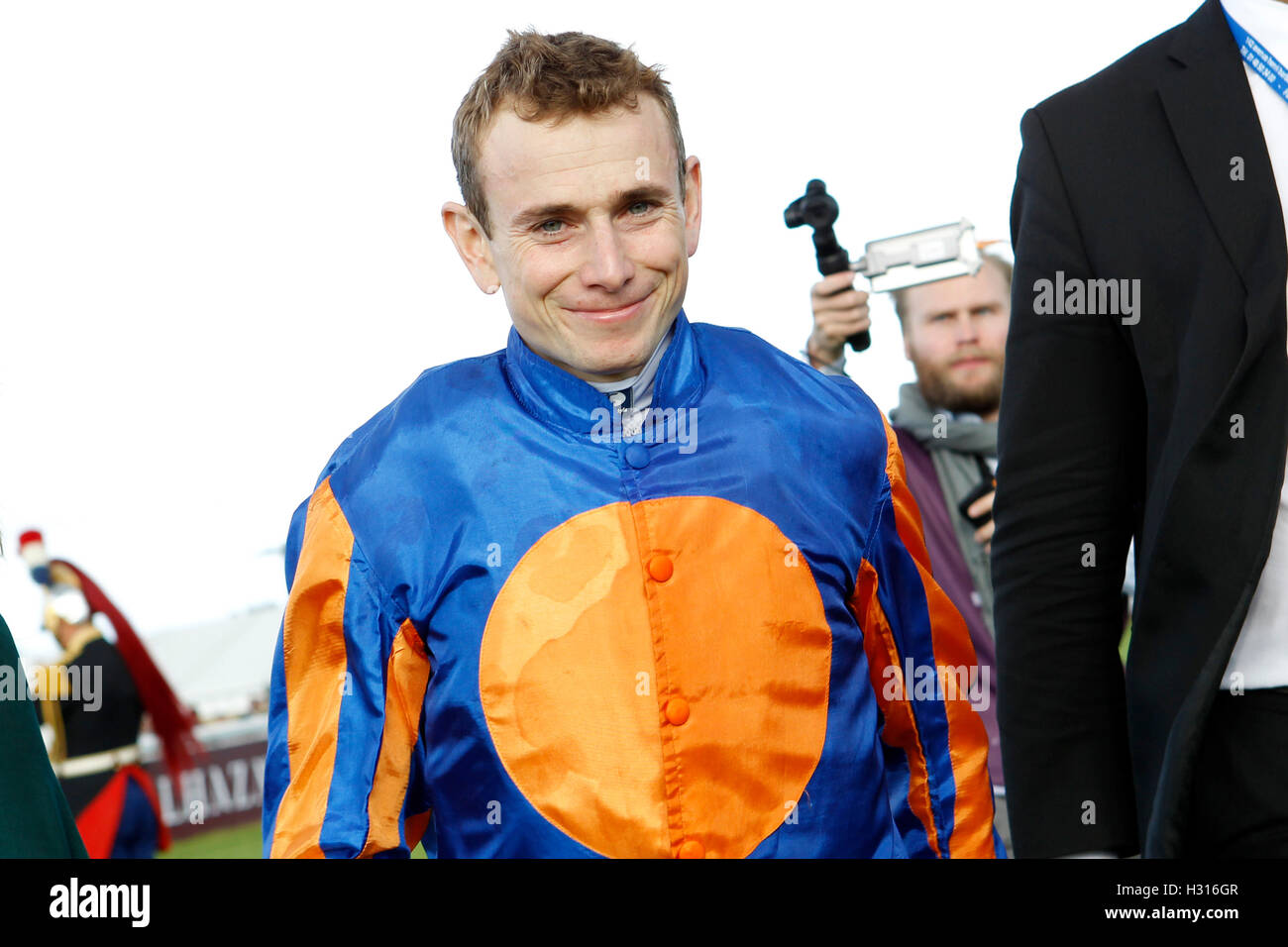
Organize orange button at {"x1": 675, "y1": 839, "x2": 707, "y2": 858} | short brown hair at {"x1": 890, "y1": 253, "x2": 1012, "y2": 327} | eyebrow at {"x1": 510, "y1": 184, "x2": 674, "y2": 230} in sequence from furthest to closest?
short brown hair at {"x1": 890, "y1": 253, "x2": 1012, "y2": 327}
eyebrow at {"x1": 510, "y1": 184, "x2": 674, "y2": 230}
orange button at {"x1": 675, "y1": 839, "x2": 707, "y2": 858}

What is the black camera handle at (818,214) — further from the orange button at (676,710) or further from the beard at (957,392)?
the orange button at (676,710)

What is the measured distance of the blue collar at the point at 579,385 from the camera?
174 centimetres

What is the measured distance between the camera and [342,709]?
1.63 m

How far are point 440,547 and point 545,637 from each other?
0.54 feet

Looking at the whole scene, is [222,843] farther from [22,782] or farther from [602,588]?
[602,588]

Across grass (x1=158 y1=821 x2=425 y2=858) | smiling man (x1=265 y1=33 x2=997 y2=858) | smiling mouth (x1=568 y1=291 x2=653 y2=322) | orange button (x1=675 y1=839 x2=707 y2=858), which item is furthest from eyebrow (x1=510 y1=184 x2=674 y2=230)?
grass (x1=158 y1=821 x2=425 y2=858)

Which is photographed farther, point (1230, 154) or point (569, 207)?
point (569, 207)

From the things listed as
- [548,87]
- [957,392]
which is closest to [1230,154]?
[548,87]

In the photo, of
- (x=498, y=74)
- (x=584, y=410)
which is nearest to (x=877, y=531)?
(x=584, y=410)

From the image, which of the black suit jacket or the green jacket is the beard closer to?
the black suit jacket

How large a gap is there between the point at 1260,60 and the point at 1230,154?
0.11 meters

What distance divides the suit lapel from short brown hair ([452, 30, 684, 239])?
0.62 meters

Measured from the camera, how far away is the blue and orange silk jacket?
5.32 feet
